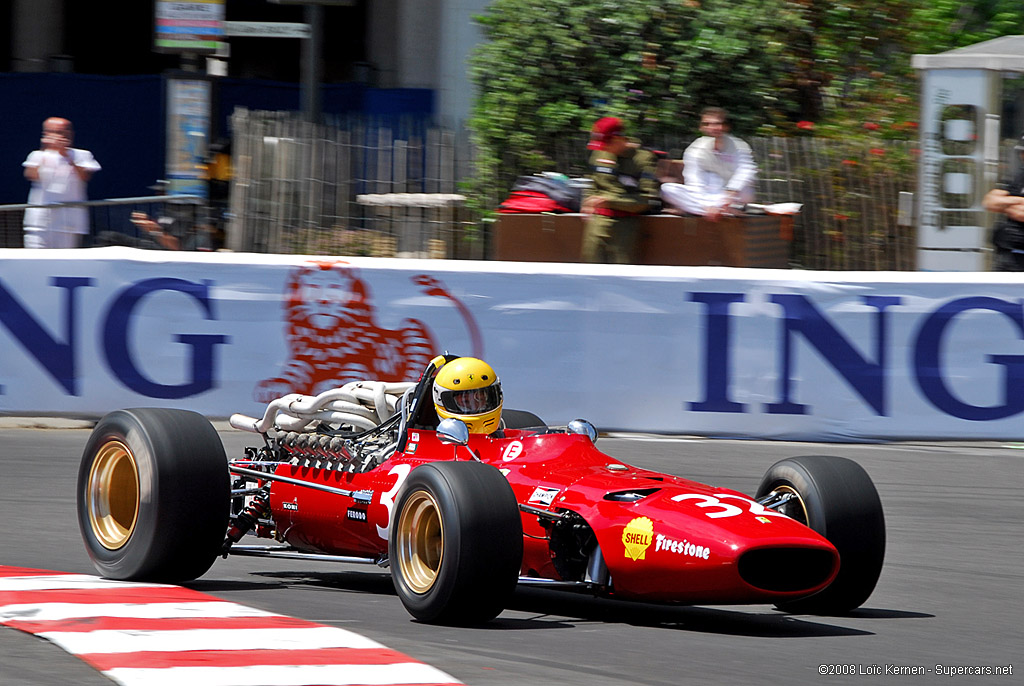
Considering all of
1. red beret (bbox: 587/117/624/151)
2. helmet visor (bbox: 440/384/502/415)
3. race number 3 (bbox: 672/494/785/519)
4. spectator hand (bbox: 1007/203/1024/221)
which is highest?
red beret (bbox: 587/117/624/151)

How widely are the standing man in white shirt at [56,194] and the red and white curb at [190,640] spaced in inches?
314

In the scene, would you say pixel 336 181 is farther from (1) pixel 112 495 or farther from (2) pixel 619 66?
(1) pixel 112 495

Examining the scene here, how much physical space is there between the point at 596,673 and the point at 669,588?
749 millimetres

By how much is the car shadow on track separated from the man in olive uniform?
6.35 metres

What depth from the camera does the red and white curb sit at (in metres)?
4.96

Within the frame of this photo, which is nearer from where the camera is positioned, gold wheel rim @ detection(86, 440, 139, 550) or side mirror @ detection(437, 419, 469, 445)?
side mirror @ detection(437, 419, 469, 445)

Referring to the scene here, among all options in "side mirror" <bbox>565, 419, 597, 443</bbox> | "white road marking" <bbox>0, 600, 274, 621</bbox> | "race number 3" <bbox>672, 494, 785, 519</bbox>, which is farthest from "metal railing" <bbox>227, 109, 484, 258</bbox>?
"race number 3" <bbox>672, 494, 785, 519</bbox>

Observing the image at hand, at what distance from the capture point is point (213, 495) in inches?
265

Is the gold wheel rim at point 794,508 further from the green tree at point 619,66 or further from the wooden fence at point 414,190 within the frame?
the green tree at point 619,66

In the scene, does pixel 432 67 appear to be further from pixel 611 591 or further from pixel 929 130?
pixel 611 591

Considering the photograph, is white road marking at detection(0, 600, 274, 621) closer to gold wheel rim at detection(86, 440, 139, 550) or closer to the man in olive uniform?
gold wheel rim at detection(86, 440, 139, 550)

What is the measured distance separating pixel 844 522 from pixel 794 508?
0.27 m

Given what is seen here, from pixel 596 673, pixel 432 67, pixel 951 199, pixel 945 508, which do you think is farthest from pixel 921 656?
pixel 432 67

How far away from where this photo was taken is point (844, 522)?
6.36 metres
